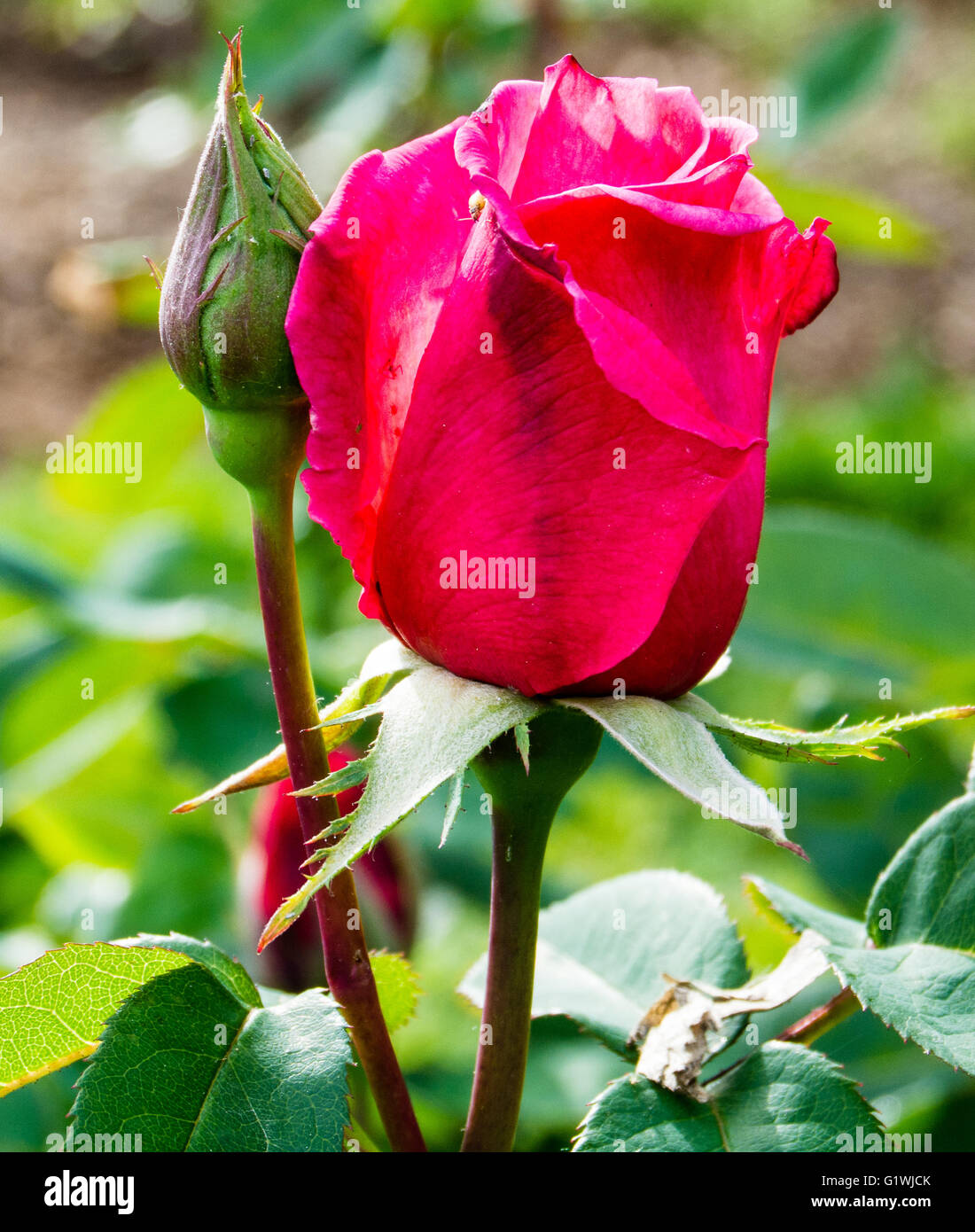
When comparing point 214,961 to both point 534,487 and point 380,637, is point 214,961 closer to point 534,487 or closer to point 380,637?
point 534,487

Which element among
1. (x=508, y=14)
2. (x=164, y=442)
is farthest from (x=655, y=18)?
(x=164, y=442)

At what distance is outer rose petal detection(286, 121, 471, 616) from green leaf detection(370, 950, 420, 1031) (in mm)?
196

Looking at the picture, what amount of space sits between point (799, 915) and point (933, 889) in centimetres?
5

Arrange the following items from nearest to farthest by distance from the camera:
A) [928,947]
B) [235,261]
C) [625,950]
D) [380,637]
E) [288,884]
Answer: [235,261], [928,947], [625,950], [288,884], [380,637]

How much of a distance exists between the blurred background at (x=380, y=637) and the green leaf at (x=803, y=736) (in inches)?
10.8

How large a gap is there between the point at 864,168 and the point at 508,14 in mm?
3108

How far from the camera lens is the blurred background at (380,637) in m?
1.06

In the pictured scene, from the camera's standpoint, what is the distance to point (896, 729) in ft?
1.29

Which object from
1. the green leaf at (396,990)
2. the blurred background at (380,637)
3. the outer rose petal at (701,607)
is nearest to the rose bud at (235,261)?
the outer rose petal at (701,607)

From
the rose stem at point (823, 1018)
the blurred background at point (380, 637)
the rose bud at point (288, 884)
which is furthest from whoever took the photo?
the blurred background at point (380, 637)

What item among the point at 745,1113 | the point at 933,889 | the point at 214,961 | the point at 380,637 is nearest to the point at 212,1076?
the point at 214,961

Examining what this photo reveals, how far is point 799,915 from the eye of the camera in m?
0.51

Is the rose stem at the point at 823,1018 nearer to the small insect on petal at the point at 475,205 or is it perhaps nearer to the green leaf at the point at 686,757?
the green leaf at the point at 686,757

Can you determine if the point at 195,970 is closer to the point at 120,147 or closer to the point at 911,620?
the point at 911,620
